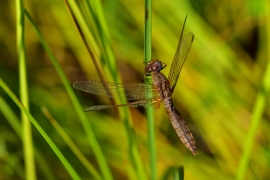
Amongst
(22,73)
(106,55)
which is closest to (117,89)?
(106,55)

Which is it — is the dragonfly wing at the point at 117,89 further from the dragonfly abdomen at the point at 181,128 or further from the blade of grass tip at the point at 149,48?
the blade of grass tip at the point at 149,48

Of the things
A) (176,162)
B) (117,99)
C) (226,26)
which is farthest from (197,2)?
(117,99)

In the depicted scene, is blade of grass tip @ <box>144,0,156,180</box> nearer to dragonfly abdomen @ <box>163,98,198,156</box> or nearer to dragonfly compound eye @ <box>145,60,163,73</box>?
dragonfly abdomen @ <box>163,98,198,156</box>

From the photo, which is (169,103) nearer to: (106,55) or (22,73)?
(106,55)

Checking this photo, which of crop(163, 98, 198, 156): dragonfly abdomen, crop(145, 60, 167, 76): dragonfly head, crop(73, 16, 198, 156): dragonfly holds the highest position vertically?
crop(145, 60, 167, 76): dragonfly head

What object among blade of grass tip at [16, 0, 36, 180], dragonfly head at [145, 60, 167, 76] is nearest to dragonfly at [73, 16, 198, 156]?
dragonfly head at [145, 60, 167, 76]

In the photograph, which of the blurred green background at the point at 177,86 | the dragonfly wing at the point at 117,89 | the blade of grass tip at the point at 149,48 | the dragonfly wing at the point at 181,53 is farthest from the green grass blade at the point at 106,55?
the blurred green background at the point at 177,86
